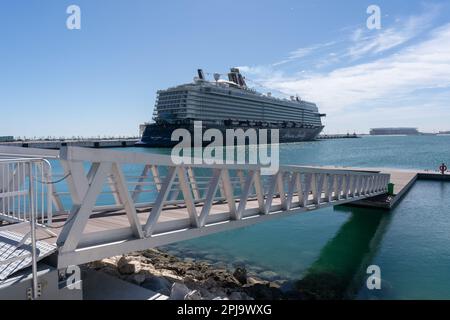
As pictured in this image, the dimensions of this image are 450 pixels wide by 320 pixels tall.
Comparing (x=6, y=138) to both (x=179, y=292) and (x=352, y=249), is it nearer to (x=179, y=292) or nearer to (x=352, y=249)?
(x=352, y=249)

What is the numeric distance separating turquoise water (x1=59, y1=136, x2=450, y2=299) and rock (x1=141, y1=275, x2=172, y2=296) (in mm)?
3748

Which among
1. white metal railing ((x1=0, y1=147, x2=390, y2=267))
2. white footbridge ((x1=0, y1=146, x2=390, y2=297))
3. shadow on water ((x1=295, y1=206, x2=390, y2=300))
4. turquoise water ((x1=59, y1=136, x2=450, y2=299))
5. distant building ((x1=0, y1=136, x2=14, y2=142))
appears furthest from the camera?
distant building ((x1=0, y1=136, x2=14, y2=142))

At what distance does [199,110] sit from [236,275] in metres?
79.1

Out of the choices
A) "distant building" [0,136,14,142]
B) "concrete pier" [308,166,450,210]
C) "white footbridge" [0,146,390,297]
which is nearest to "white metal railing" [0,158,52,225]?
"white footbridge" [0,146,390,297]

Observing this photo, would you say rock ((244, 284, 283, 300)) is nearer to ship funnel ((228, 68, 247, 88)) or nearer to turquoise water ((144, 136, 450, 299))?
turquoise water ((144, 136, 450, 299))

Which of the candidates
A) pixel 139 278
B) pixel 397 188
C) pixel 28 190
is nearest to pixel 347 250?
pixel 139 278

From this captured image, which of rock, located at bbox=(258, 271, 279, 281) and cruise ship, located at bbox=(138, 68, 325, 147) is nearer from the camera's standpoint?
rock, located at bbox=(258, 271, 279, 281)

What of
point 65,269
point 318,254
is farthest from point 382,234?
point 65,269

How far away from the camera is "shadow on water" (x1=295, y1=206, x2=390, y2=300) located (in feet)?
31.2

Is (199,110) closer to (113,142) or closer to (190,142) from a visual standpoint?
(190,142)

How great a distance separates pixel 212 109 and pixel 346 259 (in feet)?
258

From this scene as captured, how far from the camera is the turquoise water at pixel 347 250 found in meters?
9.95

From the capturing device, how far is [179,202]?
28.3 feet

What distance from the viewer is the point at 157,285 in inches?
288
